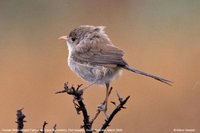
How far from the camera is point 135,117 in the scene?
17.0 ft

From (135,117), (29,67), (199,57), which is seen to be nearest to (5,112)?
(29,67)

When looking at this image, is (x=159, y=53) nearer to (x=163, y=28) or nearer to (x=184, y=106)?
(x=163, y=28)

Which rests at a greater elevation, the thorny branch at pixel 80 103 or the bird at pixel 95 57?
the bird at pixel 95 57

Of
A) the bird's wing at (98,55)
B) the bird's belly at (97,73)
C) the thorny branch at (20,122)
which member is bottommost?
the thorny branch at (20,122)

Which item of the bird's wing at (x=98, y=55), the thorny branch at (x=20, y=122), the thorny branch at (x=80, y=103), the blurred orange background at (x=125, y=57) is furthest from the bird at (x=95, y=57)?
the blurred orange background at (x=125, y=57)

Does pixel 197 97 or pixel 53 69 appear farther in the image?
pixel 53 69

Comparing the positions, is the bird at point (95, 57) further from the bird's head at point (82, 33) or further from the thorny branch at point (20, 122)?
the thorny branch at point (20, 122)

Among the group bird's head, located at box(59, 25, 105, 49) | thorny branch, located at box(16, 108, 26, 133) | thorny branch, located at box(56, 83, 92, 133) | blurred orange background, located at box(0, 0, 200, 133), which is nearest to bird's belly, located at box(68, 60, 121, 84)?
bird's head, located at box(59, 25, 105, 49)

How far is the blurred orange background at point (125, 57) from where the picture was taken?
5258 millimetres

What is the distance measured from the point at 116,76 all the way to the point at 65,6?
10.8 ft

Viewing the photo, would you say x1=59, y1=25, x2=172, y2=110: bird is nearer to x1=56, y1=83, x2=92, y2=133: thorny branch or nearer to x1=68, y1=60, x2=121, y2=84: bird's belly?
x1=68, y1=60, x2=121, y2=84: bird's belly

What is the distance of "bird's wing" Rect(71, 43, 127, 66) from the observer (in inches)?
141

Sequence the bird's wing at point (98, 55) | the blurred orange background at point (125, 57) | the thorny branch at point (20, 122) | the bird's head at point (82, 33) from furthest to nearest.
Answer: the blurred orange background at point (125, 57)
the bird's head at point (82, 33)
the bird's wing at point (98, 55)
the thorny branch at point (20, 122)

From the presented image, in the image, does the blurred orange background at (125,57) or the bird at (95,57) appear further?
the blurred orange background at (125,57)
